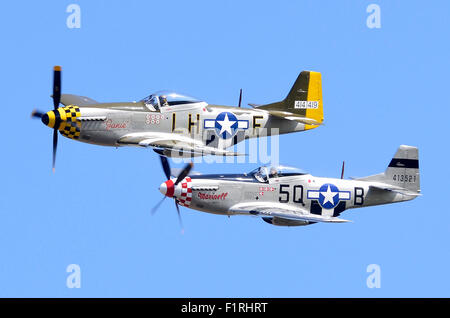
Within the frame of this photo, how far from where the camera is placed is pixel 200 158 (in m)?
37.4

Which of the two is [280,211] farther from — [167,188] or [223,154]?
[167,188]

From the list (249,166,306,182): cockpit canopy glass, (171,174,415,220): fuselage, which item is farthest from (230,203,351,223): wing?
(249,166,306,182): cockpit canopy glass

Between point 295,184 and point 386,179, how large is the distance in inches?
118

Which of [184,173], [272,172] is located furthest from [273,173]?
Answer: [184,173]

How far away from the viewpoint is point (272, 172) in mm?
37250

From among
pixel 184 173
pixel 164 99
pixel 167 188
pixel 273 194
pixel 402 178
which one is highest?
pixel 164 99

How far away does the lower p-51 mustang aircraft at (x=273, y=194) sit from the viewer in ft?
120

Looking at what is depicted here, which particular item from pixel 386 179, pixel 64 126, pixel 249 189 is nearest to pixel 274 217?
pixel 249 189

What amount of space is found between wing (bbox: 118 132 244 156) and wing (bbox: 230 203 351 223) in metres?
1.56

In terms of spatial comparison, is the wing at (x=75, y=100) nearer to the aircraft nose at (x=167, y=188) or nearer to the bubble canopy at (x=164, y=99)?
the bubble canopy at (x=164, y=99)

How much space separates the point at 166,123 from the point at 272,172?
10.6 ft

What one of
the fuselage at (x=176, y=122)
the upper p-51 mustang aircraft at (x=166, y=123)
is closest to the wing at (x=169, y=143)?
the upper p-51 mustang aircraft at (x=166, y=123)

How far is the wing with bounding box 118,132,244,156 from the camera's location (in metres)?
37.0
